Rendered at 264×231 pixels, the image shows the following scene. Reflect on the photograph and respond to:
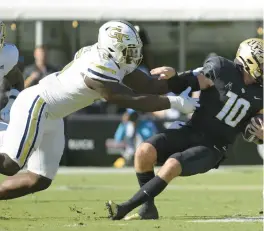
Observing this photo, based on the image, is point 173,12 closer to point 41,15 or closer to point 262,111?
point 41,15

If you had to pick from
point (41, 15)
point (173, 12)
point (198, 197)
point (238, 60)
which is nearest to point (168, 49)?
point (173, 12)

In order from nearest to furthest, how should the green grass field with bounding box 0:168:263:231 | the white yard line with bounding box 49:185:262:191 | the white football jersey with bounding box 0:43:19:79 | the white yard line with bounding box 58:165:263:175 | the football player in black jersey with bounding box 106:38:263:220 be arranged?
1. the green grass field with bounding box 0:168:263:231
2. the football player in black jersey with bounding box 106:38:263:220
3. the white football jersey with bounding box 0:43:19:79
4. the white yard line with bounding box 49:185:262:191
5. the white yard line with bounding box 58:165:263:175

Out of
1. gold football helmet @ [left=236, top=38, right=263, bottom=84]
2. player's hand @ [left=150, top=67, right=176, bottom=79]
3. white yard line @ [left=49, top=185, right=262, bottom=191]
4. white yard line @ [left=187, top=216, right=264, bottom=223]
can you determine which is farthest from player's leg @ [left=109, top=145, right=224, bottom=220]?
white yard line @ [left=49, top=185, right=262, bottom=191]

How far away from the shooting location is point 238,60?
7391 mm

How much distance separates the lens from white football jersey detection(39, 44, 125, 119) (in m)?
6.73

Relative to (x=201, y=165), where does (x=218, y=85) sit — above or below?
above

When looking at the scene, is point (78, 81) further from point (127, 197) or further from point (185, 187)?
point (185, 187)

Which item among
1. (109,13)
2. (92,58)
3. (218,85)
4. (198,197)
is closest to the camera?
(92,58)

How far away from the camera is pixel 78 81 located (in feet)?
22.3

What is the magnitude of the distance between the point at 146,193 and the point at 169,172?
23 cm

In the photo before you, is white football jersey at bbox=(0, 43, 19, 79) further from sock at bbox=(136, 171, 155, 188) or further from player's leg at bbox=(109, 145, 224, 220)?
player's leg at bbox=(109, 145, 224, 220)

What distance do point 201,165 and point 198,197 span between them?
88.7 inches

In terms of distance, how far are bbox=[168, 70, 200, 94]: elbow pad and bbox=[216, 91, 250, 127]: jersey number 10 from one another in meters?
0.27

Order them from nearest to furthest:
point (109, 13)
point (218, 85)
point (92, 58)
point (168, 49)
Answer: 1. point (92, 58)
2. point (218, 85)
3. point (109, 13)
4. point (168, 49)
